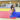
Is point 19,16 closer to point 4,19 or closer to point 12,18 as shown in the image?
point 12,18

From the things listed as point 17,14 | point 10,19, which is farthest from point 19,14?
point 10,19

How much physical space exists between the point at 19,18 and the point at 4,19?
0.20 meters

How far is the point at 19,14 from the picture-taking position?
470 millimetres

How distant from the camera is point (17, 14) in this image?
0.48m

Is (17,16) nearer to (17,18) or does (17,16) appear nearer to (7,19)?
(17,18)

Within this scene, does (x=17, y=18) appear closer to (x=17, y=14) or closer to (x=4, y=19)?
(x=17, y=14)

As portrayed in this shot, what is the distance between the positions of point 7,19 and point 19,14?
180mm

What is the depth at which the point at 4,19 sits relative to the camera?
0.44m

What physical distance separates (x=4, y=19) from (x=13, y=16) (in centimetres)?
13

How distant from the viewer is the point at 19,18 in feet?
1.47

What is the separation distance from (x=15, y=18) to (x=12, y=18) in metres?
0.04

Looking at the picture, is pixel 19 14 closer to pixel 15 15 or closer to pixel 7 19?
pixel 15 15

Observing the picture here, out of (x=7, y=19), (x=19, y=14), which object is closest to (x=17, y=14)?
(x=19, y=14)

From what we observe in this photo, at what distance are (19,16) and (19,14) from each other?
0.03 metres
